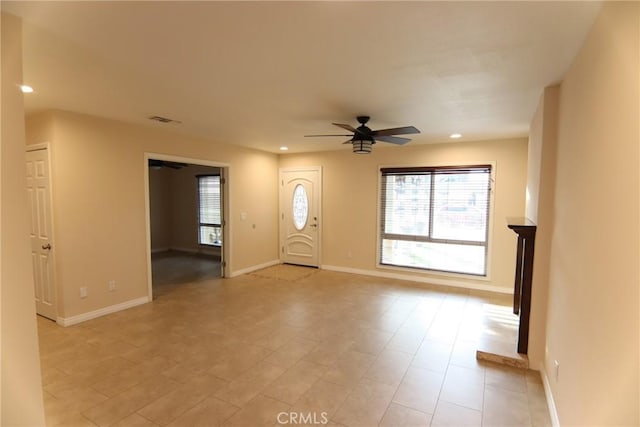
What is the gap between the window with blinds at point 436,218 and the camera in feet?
17.0

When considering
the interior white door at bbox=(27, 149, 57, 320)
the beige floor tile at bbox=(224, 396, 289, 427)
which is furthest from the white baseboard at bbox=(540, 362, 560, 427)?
the interior white door at bbox=(27, 149, 57, 320)

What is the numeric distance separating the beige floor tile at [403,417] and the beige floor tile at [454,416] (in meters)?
0.07

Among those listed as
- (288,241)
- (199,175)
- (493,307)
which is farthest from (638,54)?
(199,175)

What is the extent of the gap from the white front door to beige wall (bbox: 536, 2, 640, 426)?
15.4 feet

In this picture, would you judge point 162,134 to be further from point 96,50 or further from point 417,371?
point 417,371

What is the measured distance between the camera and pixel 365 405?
234cm

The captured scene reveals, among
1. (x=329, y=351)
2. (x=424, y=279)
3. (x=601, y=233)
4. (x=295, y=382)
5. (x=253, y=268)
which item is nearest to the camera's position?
(x=601, y=233)

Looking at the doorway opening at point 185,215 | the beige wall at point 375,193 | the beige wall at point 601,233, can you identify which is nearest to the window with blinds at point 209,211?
the doorway opening at point 185,215

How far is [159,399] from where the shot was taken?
Result: 7.81 feet

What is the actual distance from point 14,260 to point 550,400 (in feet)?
11.7

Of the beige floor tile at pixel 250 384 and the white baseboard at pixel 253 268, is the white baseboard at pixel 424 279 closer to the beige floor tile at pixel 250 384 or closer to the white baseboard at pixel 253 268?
the white baseboard at pixel 253 268

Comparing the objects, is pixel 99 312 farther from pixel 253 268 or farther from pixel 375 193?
pixel 375 193

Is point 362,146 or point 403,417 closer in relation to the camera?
point 403,417

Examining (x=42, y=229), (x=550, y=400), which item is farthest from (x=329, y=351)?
(x=42, y=229)
